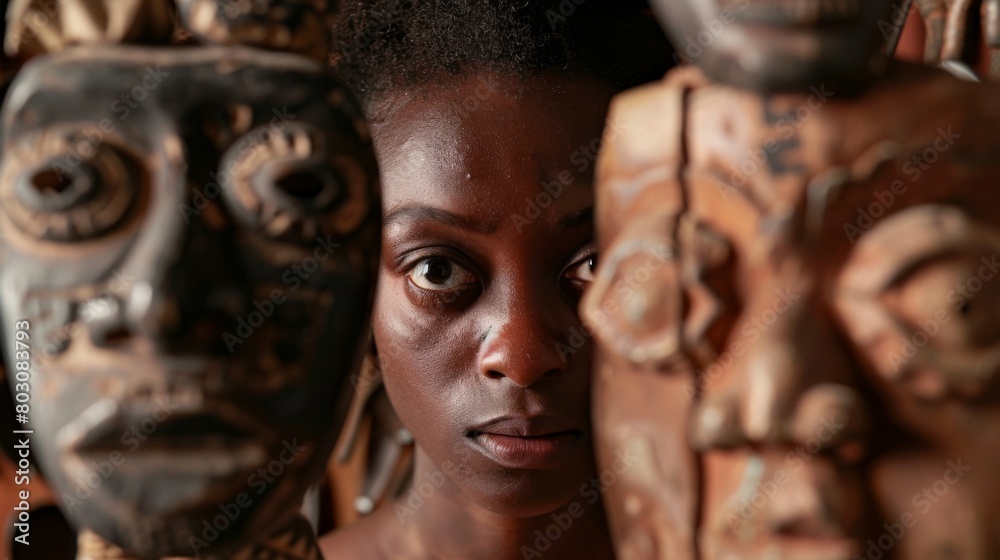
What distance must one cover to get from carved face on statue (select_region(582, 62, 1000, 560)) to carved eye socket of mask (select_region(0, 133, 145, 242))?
181 mm

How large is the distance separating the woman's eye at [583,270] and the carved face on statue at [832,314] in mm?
206

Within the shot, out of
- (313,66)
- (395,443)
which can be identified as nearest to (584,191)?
(313,66)

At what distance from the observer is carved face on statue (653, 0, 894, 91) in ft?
1.24

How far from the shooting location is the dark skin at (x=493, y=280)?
61cm

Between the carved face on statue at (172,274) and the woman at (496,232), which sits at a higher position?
the carved face on statue at (172,274)

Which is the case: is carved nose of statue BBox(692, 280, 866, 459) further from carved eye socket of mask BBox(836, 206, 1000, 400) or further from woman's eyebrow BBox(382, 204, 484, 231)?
woman's eyebrow BBox(382, 204, 484, 231)

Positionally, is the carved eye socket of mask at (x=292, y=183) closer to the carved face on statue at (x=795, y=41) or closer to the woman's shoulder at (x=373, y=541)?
the carved face on statue at (x=795, y=41)

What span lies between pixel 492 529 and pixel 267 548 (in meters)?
0.27

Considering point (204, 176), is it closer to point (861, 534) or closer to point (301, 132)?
point (301, 132)
